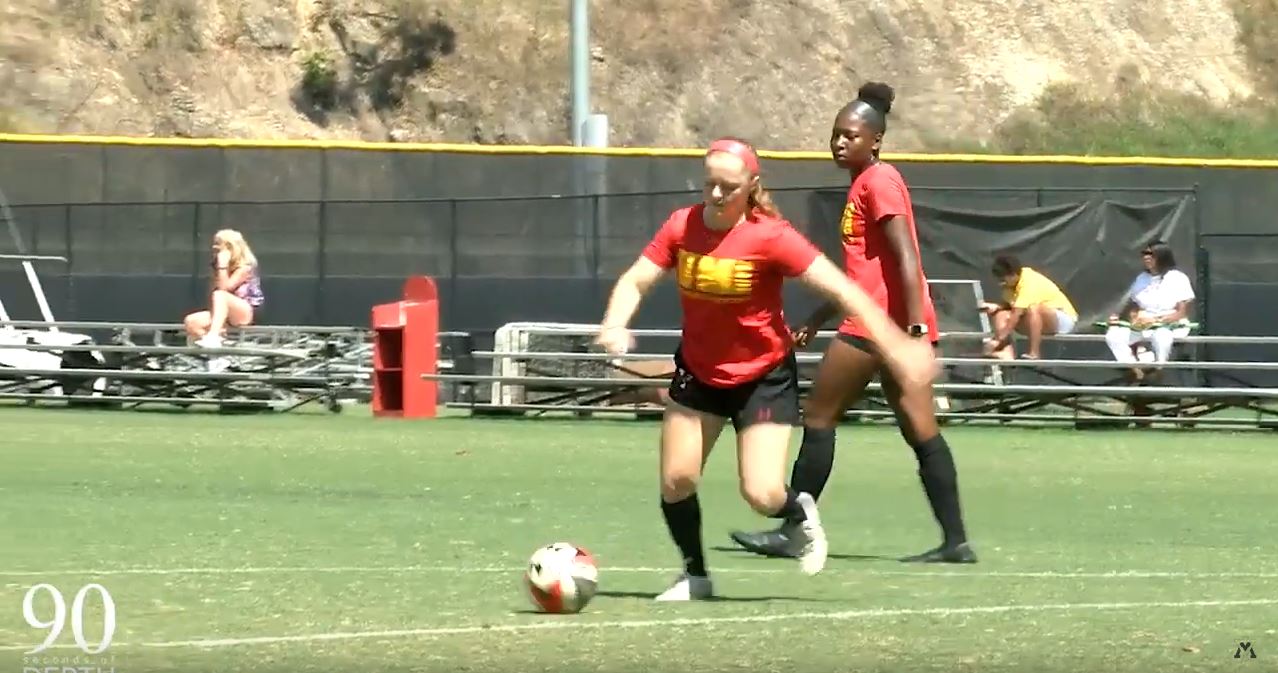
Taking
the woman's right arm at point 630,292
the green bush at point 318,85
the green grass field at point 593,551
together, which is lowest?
the green grass field at point 593,551

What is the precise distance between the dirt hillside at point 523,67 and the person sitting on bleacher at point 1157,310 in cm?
2292

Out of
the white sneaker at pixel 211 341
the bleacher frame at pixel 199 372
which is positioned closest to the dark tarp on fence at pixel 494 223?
the bleacher frame at pixel 199 372

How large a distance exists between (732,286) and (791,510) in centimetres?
90

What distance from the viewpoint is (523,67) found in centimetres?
4503

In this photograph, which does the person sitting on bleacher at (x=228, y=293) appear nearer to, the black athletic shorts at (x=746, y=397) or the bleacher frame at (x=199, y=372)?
the bleacher frame at (x=199, y=372)

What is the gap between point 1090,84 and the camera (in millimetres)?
46156

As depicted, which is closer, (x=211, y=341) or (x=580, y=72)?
(x=211, y=341)

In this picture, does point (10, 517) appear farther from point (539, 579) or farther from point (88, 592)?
point (539, 579)

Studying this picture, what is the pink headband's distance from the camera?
28.6 feet

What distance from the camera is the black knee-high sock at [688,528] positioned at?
897 centimetres

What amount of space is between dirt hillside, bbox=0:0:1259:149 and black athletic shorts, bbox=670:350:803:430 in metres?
34.9

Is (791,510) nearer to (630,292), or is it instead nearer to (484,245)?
(630,292)

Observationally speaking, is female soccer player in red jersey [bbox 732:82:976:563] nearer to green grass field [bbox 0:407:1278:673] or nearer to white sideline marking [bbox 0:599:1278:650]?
green grass field [bbox 0:407:1278:673]

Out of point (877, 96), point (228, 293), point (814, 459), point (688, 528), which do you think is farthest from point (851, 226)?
point (228, 293)
